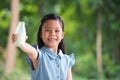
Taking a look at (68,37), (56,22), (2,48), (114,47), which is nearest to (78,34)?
(68,37)

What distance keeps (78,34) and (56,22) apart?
10.7 metres

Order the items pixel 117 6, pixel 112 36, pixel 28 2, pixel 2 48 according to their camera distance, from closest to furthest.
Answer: pixel 28 2 → pixel 2 48 → pixel 117 6 → pixel 112 36

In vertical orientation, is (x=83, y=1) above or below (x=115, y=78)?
above

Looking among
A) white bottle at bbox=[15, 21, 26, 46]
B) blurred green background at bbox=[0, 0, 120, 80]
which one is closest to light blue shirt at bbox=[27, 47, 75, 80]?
white bottle at bbox=[15, 21, 26, 46]

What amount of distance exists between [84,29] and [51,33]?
9907 millimetres

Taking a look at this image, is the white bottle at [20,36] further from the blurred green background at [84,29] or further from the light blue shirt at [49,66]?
the blurred green background at [84,29]

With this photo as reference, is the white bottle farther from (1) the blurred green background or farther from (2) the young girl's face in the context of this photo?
(1) the blurred green background

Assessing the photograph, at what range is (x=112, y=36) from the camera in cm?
1153

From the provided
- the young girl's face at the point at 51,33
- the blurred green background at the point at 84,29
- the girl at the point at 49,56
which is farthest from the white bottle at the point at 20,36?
the blurred green background at the point at 84,29

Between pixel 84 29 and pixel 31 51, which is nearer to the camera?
pixel 31 51

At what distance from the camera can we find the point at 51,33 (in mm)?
2066

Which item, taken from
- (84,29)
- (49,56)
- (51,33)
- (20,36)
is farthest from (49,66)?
(84,29)

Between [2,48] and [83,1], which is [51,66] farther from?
[83,1]

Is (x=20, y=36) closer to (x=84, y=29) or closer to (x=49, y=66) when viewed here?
(x=49, y=66)
